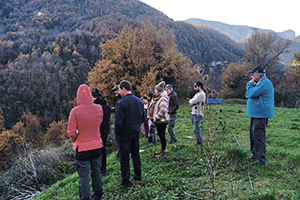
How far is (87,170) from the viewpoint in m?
3.52

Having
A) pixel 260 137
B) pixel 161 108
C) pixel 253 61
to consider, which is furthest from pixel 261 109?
pixel 253 61

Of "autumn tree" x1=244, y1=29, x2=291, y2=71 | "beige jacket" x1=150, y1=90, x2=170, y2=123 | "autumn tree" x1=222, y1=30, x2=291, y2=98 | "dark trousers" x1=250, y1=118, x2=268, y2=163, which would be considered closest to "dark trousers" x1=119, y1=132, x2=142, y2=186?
"beige jacket" x1=150, y1=90, x2=170, y2=123

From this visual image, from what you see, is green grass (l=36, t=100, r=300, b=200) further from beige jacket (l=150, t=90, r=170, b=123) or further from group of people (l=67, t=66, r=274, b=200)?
beige jacket (l=150, t=90, r=170, b=123)

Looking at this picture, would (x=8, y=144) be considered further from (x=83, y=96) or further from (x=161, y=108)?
(x=83, y=96)

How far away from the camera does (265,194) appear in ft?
9.65

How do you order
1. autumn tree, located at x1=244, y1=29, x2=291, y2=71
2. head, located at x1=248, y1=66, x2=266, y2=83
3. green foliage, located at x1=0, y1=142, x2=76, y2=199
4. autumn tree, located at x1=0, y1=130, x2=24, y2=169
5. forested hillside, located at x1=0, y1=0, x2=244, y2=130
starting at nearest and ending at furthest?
head, located at x1=248, y1=66, x2=266, y2=83 < green foliage, located at x1=0, y1=142, x2=76, y2=199 < autumn tree, located at x1=244, y1=29, x2=291, y2=71 < autumn tree, located at x1=0, y1=130, x2=24, y2=169 < forested hillside, located at x1=0, y1=0, x2=244, y2=130

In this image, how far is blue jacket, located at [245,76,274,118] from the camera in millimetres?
4129

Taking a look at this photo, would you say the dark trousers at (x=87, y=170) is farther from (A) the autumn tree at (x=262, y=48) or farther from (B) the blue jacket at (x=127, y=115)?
(A) the autumn tree at (x=262, y=48)

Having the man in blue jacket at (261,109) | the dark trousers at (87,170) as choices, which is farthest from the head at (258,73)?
the dark trousers at (87,170)

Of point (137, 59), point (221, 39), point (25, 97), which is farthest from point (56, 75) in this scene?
point (221, 39)

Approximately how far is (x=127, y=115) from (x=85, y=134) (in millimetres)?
878

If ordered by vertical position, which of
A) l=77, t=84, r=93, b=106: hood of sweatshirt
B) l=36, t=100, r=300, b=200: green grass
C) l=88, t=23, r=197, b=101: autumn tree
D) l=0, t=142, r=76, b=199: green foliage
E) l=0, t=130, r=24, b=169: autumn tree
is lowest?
l=0, t=130, r=24, b=169: autumn tree

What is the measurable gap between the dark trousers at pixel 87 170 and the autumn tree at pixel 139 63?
18368mm

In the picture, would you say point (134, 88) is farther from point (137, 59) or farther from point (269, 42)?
point (269, 42)
